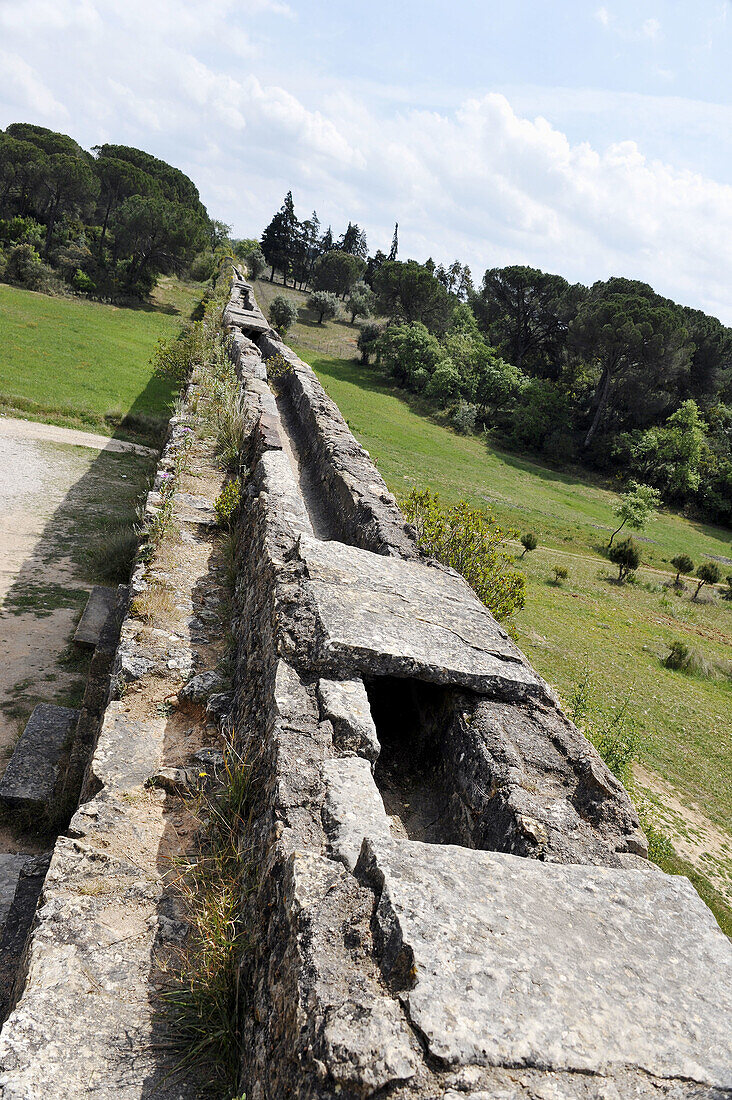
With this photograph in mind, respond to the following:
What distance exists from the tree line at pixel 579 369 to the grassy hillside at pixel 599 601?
131 inches

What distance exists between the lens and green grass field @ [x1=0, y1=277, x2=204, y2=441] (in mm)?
17812

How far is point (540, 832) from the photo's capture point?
3.22m

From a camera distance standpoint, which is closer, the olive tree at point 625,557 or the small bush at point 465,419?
the olive tree at point 625,557

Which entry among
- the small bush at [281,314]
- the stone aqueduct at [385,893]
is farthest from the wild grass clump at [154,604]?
the small bush at [281,314]

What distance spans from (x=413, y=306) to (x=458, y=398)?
11.7 meters

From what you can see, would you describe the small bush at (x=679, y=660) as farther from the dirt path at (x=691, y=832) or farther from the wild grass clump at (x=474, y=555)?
the wild grass clump at (x=474, y=555)

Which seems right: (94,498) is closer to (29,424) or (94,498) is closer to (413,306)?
(29,424)

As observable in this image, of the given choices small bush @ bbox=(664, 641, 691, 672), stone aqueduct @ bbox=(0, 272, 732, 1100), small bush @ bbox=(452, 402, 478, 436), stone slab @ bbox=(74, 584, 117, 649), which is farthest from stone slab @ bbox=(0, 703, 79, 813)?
small bush @ bbox=(452, 402, 478, 436)

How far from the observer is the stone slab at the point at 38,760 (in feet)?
15.9

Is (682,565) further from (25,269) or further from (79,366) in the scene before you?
(25,269)

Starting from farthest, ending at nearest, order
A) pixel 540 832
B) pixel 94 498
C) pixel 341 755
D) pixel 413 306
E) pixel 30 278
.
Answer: pixel 413 306
pixel 30 278
pixel 94 498
pixel 341 755
pixel 540 832

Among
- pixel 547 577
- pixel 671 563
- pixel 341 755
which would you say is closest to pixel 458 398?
pixel 671 563

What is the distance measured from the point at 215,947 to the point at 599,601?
16.9 meters

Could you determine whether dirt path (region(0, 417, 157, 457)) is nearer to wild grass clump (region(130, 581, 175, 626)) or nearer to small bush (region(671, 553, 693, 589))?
wild grass clump (region(130, 581, 175, 626))
